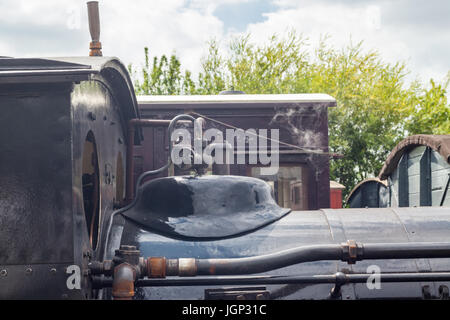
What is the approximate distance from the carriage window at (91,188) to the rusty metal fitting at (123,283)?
18.4 inches

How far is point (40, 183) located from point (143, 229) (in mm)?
951

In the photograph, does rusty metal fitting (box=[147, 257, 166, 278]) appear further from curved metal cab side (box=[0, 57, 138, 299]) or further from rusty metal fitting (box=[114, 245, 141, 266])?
curved metal cab side (box=[0, 57, 138, 299])

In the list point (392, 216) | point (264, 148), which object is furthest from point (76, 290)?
point (264, 148)

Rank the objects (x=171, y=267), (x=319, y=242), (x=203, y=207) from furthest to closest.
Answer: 1. (x=203, y=207)
2. (x=319, y=242)
3. (x=171, y=267)

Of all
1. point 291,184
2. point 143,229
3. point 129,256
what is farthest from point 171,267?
point 291,184

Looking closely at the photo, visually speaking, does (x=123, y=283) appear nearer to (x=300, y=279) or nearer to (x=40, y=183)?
(x=40, y=183)

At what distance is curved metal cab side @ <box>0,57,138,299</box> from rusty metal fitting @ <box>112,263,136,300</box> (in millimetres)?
163

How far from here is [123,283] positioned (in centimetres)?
276

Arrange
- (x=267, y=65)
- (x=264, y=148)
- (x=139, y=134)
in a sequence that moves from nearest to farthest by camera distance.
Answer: (x=139, y=134)
(x=264, y=148)
(x=267, y=65)

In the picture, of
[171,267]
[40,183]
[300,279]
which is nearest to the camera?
[40,183]

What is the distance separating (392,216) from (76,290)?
7.35 feet

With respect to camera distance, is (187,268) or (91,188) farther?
(91,188)

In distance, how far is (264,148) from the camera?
352 inches
